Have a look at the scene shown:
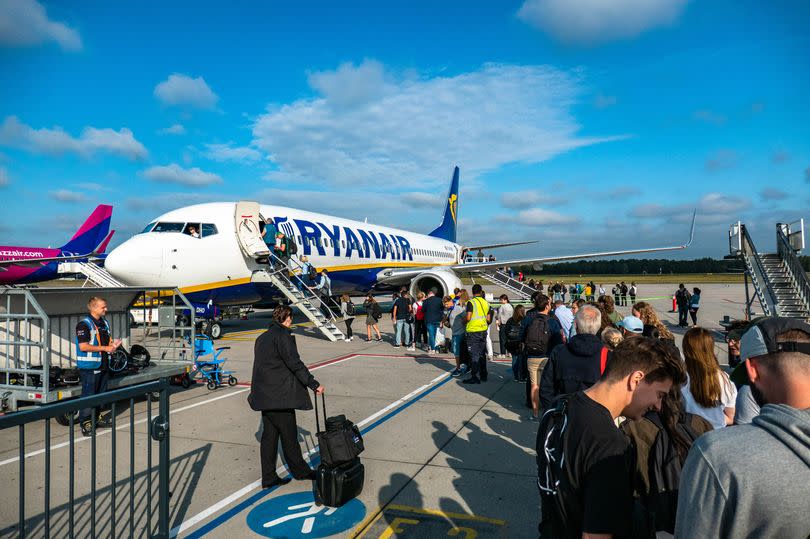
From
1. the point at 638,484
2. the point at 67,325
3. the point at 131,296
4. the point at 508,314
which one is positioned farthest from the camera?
the point at 508,314

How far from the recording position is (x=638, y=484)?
246 centimetres

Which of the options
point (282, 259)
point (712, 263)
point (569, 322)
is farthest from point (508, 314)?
point (712, 263)

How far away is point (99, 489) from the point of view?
4785 millimetres

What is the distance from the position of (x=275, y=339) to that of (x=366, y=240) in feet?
53.0

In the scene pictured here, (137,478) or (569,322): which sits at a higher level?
(569,322)

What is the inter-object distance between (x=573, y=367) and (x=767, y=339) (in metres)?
3.05

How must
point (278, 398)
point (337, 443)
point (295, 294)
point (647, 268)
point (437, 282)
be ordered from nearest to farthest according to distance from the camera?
point (337, 443) → point (278, 398) → point (295, 294) → point (437, 282) → point (647, 268)

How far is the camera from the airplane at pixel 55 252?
33312mm

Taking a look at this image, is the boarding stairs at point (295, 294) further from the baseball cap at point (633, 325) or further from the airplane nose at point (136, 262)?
the baseball cap at point (633, 325)

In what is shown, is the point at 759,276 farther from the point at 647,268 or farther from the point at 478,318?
the point at 647,268

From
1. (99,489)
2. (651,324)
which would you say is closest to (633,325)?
(651,324)

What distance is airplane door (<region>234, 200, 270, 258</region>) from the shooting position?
14716 millimetres

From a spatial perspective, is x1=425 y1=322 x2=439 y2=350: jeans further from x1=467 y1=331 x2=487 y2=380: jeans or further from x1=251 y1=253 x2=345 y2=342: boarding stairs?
x1=467 y1=331 x2=487 y2=380: jeans

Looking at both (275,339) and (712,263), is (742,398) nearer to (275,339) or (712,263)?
(275,339)
